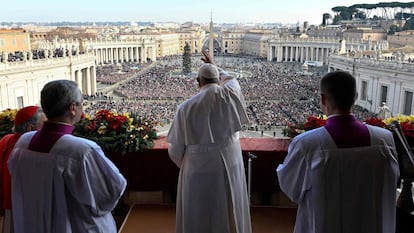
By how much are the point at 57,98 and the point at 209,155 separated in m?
1.09

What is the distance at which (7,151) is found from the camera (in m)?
2.12

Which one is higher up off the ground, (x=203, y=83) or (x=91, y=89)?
(x=203, y=83)

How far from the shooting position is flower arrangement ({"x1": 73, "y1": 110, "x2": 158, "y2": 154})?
10.9ft

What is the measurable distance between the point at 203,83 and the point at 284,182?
96 centimetres

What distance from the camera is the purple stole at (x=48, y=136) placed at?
73.1 inches

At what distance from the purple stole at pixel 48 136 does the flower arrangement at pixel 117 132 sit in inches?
55.8

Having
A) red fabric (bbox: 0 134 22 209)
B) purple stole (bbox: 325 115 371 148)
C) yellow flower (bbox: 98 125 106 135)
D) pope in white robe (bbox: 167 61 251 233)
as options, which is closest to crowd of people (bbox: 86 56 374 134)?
yellow flower (bbox: 98 125 106 135)

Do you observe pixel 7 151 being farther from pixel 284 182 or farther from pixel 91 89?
pixel 91 89

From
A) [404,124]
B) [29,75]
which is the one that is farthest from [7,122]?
[29,75]

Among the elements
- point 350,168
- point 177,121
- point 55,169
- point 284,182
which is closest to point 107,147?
point 177,121

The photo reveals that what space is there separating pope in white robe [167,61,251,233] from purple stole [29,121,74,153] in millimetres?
878

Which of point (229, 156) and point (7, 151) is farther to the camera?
point (229, 156)

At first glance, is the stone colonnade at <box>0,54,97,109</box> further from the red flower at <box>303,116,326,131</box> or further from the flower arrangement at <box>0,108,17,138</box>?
the red flower at <box>303,116,326,131</box>

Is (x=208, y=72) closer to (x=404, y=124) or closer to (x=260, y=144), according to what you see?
(x=260, y=144)
